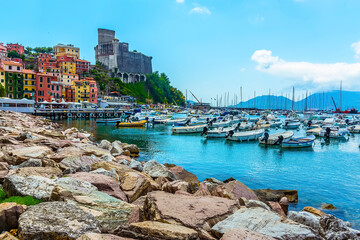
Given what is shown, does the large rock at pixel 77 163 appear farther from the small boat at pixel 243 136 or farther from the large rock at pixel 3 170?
the small boat at pixel 243 136

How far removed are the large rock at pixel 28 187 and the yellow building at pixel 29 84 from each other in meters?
78.7

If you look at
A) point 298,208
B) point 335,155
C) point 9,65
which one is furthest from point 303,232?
point 9,65

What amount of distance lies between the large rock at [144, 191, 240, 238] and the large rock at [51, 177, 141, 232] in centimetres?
A: 44

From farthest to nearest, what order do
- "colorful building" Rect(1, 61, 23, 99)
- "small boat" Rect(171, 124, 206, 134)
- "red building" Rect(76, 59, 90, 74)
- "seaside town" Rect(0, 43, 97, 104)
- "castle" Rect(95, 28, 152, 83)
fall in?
"castle" Rect(95, 28, 152, 83) < "red building" Rect(76, 59, 90, 74) < "seaside town" Rect(0, 43, 97, 104) < "colorful building" Rect(1, 61, 23, 99) < "small boat" Rect(171, 124, 206, 134)

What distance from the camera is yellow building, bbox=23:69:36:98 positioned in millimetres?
75375

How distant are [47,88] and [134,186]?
80286 mm

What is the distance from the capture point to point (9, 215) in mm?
5352

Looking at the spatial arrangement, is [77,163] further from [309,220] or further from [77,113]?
[77,113]

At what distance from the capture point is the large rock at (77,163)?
9961 millimetres

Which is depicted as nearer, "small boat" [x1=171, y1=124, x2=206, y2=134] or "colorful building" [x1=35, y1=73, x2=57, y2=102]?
"small boat" [x1=171, y1=124, x2=206, y2=134]

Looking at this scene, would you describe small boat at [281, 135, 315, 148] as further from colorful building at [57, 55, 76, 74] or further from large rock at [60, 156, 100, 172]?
colorful building at [57, 55, 76, 74]

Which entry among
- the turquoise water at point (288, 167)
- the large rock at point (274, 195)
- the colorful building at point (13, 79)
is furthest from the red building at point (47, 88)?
the large rock at point (274, 195)

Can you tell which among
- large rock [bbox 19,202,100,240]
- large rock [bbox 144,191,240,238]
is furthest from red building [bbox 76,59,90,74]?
large rock [bbox 19,202,100,240]

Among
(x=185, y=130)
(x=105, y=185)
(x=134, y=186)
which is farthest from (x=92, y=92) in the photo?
(x=105, y=185)
